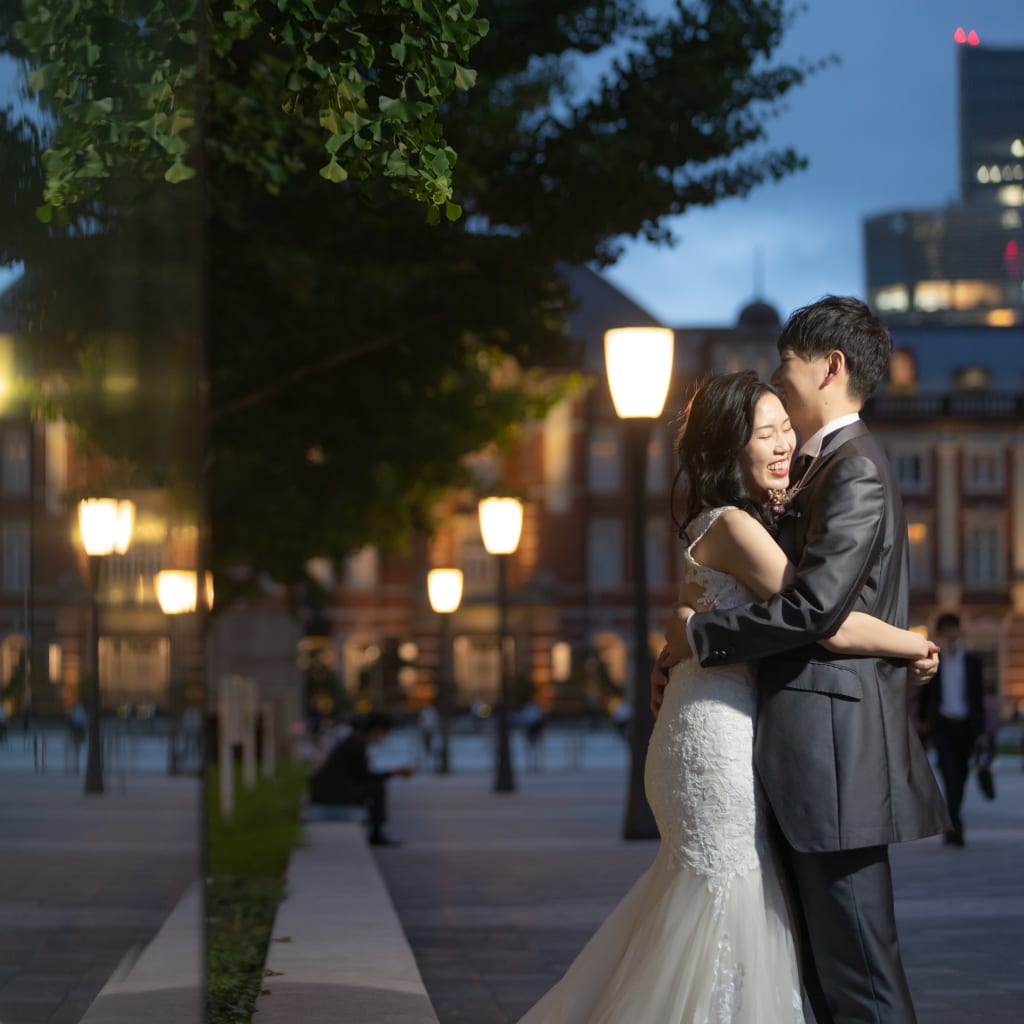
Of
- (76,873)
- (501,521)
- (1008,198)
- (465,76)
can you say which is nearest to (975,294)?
(1008,198)

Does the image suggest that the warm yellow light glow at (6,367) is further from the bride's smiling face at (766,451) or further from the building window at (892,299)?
the building window at (892,299)

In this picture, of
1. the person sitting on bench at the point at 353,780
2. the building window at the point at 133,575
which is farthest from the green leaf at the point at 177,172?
the person sitting on bench at the point at 353,780

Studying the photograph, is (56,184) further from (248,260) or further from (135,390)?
(248,260)

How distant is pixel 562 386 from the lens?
84.5 feet

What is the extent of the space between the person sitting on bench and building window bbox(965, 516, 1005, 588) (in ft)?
201

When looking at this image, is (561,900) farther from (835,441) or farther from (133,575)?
(835,441)

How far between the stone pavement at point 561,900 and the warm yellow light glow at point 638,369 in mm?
2974

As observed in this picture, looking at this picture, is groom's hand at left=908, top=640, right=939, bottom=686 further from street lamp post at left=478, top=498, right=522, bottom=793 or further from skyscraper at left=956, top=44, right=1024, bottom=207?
skyscraper at left=956, top=44, right=1024, bottom=207

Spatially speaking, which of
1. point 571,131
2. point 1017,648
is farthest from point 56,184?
point 1017,648

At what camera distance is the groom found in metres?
4.11

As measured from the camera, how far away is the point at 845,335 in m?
4.35

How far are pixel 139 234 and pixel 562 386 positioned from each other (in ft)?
64.8

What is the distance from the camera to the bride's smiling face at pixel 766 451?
441 cm

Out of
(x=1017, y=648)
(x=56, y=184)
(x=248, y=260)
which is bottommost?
(x=1017, y=648)
